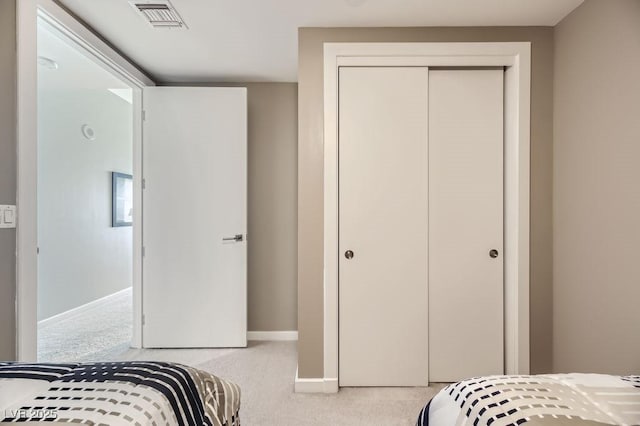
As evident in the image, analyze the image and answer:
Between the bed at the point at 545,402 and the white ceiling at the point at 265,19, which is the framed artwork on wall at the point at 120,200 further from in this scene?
the bed at the point at 545,402

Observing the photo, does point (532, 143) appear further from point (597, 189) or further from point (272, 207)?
point (272, 207)

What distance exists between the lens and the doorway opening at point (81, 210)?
340 cm

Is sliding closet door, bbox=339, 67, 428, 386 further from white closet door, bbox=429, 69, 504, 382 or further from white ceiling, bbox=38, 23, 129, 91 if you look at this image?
white ceiling, bbox=38, 23, 129, 91

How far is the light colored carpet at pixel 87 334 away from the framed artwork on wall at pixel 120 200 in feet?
3.89

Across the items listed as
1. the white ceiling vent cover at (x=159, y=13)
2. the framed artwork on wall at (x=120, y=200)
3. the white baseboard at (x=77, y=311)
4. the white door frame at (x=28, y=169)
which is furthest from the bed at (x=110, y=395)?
the framed artwork on wall at (x=120, y=200)

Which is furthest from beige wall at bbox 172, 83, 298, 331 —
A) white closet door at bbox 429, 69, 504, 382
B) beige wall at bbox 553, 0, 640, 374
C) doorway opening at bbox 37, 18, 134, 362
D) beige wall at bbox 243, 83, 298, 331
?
beige wall at bbox 553, 0, 640, 374

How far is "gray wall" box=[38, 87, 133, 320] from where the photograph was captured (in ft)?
12.8

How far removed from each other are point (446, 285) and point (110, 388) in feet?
6.83

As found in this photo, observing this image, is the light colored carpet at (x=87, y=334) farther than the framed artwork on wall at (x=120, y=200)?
No

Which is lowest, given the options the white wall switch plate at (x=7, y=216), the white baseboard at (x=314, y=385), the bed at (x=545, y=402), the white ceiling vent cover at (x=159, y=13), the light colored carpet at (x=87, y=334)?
the light colored carpet at (x=87, y=334)

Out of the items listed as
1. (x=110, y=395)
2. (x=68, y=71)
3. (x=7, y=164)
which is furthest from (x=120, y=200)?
(x=110, y=395)

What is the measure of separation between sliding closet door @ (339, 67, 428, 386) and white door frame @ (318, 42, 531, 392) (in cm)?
7

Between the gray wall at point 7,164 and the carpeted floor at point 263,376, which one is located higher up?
the gray wall at point 7,164

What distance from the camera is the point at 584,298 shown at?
211 cm
